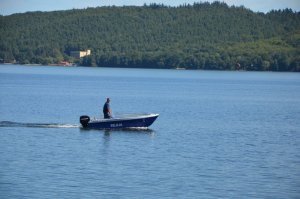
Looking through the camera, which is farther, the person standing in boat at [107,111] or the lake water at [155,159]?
the person standing in boat at [107,111]

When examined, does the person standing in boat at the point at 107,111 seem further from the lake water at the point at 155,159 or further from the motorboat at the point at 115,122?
the lake water at the point at 155,159

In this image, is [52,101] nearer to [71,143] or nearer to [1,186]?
[71,143]

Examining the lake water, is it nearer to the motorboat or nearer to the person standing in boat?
the motorboat

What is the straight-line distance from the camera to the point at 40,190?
28.0 m

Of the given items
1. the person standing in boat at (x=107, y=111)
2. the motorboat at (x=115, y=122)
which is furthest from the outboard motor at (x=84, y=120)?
the person standing in boat at (x=107, y=111)

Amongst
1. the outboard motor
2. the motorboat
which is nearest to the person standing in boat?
the motorboat

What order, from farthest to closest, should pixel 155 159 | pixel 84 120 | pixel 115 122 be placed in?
pixel 115 122
pixel 84 120
pixel 155 159

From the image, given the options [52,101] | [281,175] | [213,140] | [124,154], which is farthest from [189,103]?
[281,175]

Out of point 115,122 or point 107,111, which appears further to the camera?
point 115,122

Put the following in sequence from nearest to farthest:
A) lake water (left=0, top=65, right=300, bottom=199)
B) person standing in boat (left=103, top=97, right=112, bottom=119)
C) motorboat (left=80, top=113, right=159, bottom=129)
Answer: lake water (left=0, top=65, right=300, bottom=199) → person standing in boat (left=103, top=97, right=112, bottom=119) → motorboat (left=80, top=113, right=159, bottom=129)

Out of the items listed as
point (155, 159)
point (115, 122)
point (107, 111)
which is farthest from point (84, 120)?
point (155, 159)

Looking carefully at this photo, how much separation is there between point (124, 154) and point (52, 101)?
42875 millimetres

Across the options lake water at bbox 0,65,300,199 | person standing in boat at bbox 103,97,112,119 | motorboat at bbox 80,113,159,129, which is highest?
person standing in boat at bbox 103,97,112,119

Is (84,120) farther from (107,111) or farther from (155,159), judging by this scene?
(155,159)
